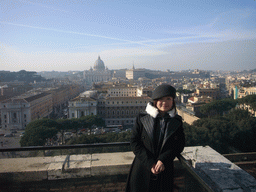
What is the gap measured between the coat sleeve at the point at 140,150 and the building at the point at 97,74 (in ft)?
210

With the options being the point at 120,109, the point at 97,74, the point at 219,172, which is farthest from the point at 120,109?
the point at 97,74

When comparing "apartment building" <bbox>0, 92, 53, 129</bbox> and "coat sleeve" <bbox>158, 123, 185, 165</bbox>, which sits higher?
"coat sleeve" <bbox>158, 123, 185, 165</bbox>

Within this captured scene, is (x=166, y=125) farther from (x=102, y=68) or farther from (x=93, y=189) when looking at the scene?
(x=102, y=68)

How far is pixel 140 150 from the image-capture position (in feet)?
3.42

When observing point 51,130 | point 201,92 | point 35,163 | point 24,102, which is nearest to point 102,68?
point 201,92

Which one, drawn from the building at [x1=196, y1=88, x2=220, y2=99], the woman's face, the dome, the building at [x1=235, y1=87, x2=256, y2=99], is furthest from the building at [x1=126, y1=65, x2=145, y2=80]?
the woman's face

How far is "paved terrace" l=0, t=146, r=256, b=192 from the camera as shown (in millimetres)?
1390

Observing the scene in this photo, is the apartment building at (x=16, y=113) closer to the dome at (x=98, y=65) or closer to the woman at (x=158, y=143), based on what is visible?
the woman at (x=158, y=143)

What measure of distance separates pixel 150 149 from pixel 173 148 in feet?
0.36

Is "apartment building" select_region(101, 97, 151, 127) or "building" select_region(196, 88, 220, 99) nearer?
"apartment building" select_region(101, 97, 151, 127)

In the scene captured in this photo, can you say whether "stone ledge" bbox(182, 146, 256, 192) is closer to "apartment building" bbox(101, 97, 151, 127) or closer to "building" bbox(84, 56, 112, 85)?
"apartment building" bbox(101, 97, 151, 127)

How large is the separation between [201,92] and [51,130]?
1779 centimetres

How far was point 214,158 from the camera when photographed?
1535 millimetres

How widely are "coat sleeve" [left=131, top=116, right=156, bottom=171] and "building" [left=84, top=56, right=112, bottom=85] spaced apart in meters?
63.9
